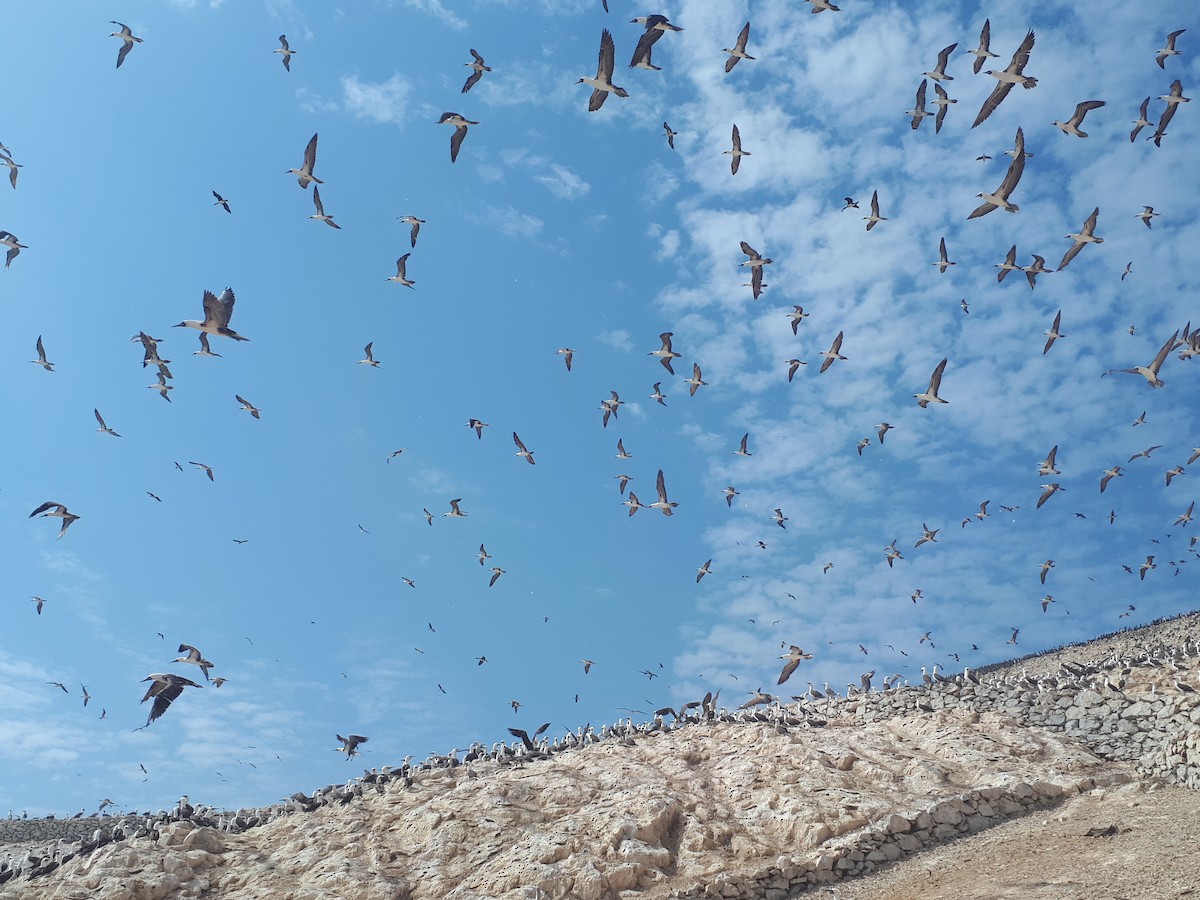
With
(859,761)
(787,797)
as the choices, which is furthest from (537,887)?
(859,761)

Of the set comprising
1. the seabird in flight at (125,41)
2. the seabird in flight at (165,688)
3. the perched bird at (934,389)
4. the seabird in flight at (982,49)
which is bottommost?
the seabird in flight at (165,688)

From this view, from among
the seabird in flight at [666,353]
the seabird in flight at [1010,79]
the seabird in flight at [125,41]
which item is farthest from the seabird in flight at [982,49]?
the seabird in flight at [125,41]

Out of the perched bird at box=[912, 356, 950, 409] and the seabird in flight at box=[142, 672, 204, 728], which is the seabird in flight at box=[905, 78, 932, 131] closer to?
the perched bird at box=[912, 356, 950, 409]

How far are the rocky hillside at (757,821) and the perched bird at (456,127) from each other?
702 inches

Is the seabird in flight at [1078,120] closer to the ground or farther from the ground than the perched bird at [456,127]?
closer to the ground

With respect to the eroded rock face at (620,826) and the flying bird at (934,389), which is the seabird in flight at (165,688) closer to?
the eroded rock face at (620,826)

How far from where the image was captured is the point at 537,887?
1653 centimetres

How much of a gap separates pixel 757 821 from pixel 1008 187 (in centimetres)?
1917

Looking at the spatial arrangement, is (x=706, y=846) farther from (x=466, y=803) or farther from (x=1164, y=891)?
(x=1164, y=891)

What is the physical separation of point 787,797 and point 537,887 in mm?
6156

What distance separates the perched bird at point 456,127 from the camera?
989 inches

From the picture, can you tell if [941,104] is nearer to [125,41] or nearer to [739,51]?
[739,51]

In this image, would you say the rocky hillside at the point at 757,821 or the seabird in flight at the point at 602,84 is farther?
the seabird in flight at the point at 602,84

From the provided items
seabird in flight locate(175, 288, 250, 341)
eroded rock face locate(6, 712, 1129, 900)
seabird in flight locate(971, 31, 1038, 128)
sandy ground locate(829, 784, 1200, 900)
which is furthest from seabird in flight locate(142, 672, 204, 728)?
seabird in flight locate(971, 31, 1038, 128)
